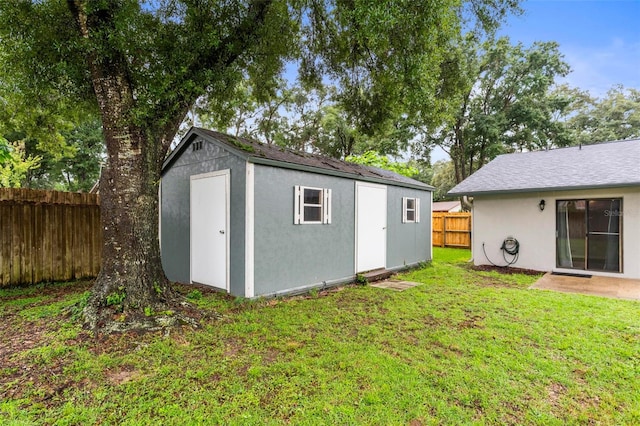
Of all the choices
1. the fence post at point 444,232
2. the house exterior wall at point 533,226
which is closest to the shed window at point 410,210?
the house exterior wall at point 533,226

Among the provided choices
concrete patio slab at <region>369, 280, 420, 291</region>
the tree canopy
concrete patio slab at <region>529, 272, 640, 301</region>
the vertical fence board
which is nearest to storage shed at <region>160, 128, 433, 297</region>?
concrete patio slab at <region>369, 280, 420, 291</region>

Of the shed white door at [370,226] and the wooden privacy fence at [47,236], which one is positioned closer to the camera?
the wooden privacy fence at [47,236]

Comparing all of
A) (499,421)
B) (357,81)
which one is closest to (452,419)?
(499,421)

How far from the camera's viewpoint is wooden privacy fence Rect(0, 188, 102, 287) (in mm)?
5602

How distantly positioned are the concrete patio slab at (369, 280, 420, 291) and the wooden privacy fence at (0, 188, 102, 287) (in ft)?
19.3

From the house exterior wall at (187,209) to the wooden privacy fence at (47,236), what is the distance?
1418 millimetres

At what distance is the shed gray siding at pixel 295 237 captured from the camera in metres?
5.25

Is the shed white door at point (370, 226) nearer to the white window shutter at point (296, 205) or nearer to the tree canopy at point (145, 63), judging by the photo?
the white window shutter at point (296, 205)

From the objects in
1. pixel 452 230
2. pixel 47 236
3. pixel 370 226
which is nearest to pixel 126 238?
pixel 47 236

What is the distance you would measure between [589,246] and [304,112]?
49.9ft

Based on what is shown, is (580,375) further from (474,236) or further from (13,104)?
(13,104)

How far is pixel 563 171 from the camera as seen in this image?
Result: 8094mm

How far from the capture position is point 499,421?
2.21 m

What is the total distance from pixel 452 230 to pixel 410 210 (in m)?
5.87
